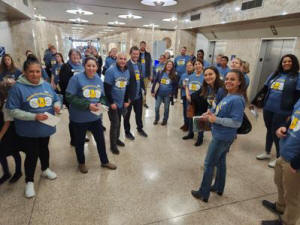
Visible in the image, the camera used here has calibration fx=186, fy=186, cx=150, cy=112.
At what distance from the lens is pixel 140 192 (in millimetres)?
2414

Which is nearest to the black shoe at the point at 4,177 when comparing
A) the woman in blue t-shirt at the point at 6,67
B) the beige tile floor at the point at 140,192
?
the beige tile floor at the point at 140,192

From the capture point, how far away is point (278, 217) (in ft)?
6.86

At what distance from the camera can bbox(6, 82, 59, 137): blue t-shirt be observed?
1947 millimetres

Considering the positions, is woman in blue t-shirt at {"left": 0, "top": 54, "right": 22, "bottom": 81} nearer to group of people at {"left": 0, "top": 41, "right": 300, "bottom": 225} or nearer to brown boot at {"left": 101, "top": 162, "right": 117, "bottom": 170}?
group of people at {"left": 0, "top": 41, "right": 300, "bottom": 225}

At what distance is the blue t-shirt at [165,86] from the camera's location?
430cm

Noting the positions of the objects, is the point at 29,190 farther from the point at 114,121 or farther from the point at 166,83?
the point at 166,83

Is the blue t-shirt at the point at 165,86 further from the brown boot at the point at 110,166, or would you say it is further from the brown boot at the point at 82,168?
the brown boot at the point at 82,168

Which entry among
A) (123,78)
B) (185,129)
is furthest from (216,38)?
(123,78)

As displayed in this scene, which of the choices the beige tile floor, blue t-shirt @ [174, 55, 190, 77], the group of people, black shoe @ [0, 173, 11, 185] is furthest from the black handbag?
blue t-shirt @ [174, 55, 190, 77]

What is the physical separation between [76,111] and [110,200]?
119cm

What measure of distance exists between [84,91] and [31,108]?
24.2 inches

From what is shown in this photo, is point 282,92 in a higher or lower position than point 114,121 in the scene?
higher

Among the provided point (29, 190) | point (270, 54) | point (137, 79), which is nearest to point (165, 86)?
point (137, 79)

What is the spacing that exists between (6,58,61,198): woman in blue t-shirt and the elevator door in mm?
6611
